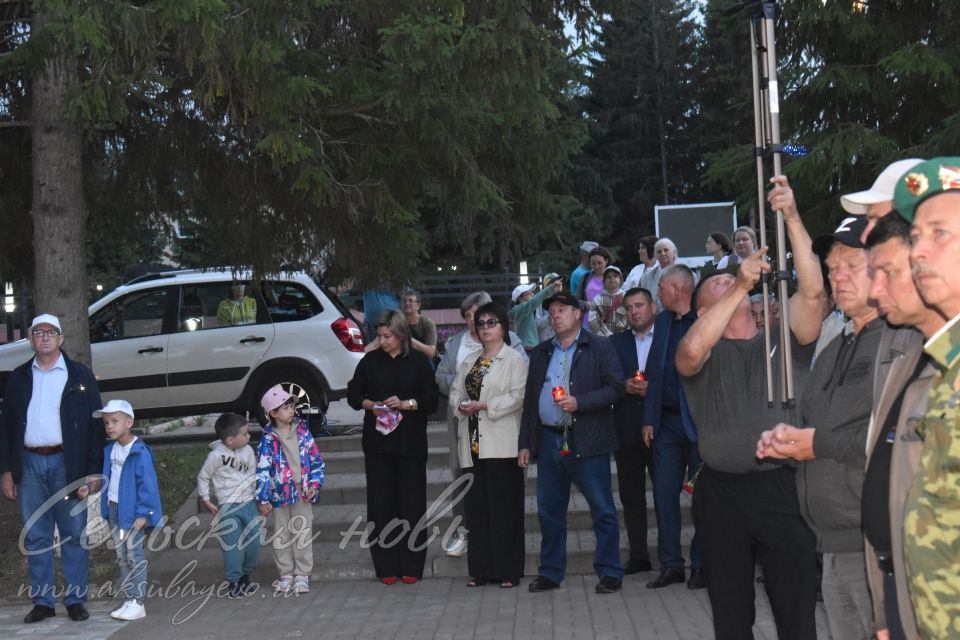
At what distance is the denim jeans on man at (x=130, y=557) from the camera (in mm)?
8711

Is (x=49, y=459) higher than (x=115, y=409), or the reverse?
(x=115, y=409)

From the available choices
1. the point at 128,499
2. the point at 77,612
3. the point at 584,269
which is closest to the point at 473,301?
the point at 128,499

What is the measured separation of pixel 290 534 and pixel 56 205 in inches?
144

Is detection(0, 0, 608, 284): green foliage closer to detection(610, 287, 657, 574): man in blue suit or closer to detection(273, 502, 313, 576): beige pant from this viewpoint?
detection(610, 287, 657, 574): man in blue suit

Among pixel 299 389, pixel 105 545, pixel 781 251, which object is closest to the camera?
pixel 781 251

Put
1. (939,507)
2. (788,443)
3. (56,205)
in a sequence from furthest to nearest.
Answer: (56,205), (788,443), (939,507)

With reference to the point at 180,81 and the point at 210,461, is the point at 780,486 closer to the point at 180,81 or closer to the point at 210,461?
the point at 210,461

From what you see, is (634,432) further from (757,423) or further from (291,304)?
(291,304)

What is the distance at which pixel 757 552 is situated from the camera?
5.60 m

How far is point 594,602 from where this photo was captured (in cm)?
870

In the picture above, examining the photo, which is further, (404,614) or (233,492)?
(233,492)

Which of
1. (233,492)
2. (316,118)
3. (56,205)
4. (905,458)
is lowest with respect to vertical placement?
(233,492)

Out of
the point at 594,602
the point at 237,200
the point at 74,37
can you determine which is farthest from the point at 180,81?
the point at 594,602

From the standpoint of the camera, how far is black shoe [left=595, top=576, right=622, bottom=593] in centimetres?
895
